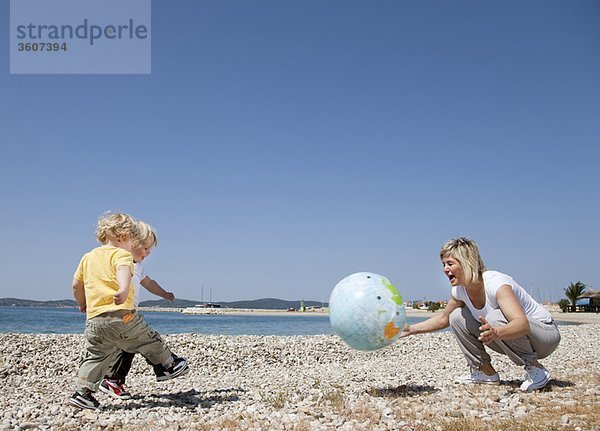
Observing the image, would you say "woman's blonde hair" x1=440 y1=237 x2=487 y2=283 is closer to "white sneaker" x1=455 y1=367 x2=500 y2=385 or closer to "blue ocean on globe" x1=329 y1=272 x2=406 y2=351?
"blue ocean on globe" x1=329 y1=272 x2=406 y2=351

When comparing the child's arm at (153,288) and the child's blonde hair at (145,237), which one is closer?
the child's blonde hair at (145,237)

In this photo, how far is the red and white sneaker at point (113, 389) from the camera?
19.7 feet

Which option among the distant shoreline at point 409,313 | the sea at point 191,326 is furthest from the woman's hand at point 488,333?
the distant shoreline at point 409,313

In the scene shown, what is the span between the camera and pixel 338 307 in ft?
17.0

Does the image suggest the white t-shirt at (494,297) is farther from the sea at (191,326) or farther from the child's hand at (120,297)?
the sea at (191,326)

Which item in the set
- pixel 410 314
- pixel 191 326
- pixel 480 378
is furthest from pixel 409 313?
pixel 480 378

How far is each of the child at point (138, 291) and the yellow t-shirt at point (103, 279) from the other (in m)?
0.46

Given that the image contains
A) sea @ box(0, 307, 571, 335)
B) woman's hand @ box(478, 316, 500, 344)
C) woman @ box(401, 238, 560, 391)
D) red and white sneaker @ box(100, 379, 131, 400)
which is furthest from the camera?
sea @ box(0, 307, 571, 335)

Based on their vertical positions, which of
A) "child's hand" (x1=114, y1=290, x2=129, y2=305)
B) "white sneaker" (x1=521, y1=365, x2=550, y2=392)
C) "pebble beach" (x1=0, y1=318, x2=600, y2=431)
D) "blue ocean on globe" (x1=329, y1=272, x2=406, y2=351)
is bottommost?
"pebble beach" (x1=0, y1=318, x2=600, y2=431)

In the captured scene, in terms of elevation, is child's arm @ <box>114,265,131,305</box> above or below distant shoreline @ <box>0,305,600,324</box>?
above

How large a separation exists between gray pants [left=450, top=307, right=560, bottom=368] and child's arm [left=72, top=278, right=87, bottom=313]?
14.0 feet

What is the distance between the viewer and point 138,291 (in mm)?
5926

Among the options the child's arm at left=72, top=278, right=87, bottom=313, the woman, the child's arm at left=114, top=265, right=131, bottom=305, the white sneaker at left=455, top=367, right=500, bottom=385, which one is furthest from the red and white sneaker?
the white sneaker at left=455, top=367, right=500, bottom=385

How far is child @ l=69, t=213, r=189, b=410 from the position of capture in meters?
5.11
